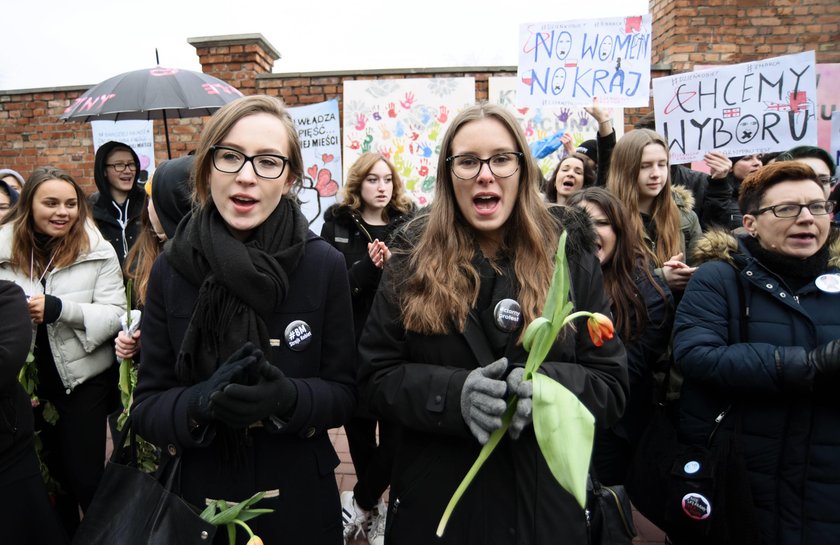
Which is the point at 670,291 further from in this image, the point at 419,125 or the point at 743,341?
the point at 419,125

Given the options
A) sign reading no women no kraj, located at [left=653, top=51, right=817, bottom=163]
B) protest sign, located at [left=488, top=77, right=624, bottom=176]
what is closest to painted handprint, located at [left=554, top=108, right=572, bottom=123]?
protest sign, located at [left=488, top=77, right=624, bottom=176]

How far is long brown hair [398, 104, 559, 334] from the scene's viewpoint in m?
1.50

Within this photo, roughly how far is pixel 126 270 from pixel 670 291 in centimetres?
245

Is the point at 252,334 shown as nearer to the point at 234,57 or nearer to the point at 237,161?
the point at 237,161

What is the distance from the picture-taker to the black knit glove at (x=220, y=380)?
129 centimetres

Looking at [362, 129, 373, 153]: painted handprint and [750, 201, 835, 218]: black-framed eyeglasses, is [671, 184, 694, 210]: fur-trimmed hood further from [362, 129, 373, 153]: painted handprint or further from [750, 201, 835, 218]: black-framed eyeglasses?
[362, 129, 373, 153]: painted handprint

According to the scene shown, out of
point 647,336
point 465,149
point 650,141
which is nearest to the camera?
point 465,149

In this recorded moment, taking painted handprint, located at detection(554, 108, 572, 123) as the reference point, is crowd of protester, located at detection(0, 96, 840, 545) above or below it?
below

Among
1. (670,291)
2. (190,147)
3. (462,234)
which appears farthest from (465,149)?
(190,147)

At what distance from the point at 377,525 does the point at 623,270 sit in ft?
5.81

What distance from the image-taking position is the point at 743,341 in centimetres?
207

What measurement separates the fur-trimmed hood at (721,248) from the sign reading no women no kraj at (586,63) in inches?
85.2

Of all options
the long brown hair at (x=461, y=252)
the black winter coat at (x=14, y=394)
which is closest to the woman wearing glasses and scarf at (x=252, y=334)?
the long brown hair at (x=461, y=252)

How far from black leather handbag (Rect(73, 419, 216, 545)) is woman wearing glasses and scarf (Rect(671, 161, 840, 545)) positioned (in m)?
1.69
